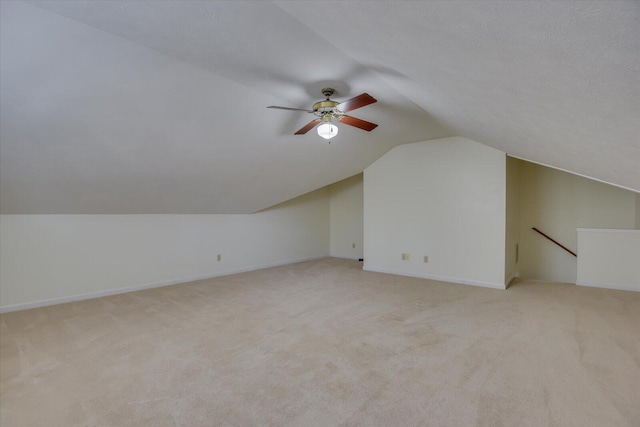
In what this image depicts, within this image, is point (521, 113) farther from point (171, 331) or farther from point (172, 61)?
point (171, 331)

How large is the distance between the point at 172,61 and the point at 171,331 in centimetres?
246

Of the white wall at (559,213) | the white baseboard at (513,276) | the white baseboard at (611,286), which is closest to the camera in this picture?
the white baseboard at (611,286)

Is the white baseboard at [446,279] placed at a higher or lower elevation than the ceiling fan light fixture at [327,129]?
lower

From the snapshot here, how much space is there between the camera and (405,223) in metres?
5.34

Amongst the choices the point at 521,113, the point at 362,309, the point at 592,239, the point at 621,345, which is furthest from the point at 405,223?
the point at 521,113

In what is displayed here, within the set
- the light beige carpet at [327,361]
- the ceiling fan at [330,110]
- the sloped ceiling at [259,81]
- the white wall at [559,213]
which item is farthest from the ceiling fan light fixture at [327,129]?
the white wall at [559,213]

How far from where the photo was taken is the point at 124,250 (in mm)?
4418

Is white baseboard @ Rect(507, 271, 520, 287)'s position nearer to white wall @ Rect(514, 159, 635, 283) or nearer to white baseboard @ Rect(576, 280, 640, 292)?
white wall @ Rect(514, 159, 635, 283)

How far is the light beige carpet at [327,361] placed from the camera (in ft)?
5.82

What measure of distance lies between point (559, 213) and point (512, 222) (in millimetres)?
1216

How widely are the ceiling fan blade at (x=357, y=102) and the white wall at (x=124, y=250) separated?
3.62 m

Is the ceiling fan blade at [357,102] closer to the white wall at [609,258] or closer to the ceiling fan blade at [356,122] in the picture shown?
the ceiling fan blade at [356,122]

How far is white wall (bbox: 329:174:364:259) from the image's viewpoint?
7188mm

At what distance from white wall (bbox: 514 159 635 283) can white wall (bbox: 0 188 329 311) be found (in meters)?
4.64
